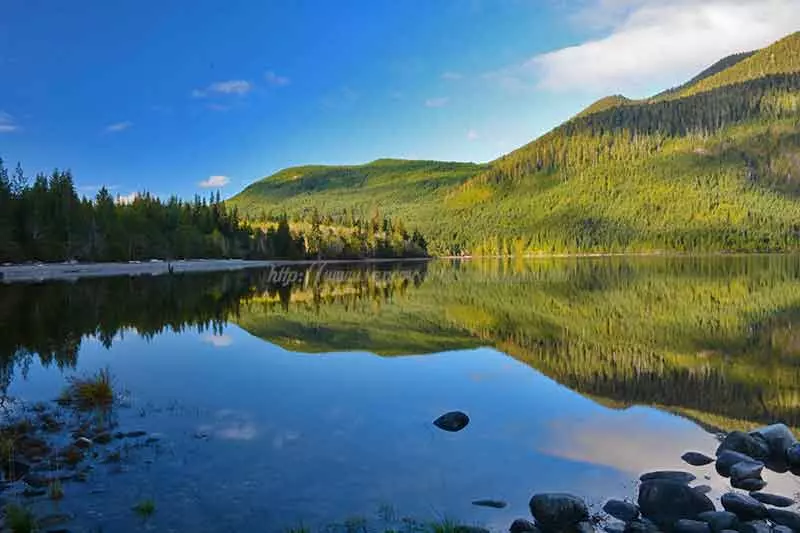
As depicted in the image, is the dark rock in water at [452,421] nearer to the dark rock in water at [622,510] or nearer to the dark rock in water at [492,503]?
the dark rock in water at [492,503]

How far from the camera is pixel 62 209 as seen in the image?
10025cm

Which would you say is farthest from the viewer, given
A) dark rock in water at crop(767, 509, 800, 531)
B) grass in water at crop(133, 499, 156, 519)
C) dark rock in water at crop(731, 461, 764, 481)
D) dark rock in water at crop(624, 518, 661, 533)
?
dark rock in water at crop(731, 461, 764, 481)

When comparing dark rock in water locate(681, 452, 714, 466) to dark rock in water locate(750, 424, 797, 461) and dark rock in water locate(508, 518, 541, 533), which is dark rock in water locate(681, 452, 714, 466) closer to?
dark rock in water locate(750, 424, 797, 461)

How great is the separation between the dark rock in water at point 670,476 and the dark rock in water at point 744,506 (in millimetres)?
1305

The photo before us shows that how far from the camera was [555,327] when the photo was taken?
34500mm

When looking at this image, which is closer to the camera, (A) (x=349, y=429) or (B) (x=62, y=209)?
(A) (x=349, y=429)

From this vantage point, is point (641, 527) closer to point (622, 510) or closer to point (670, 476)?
point (622, 510)

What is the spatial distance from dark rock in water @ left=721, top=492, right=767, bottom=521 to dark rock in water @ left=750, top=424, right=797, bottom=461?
3.32m

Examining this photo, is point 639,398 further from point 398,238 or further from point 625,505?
point 398,238

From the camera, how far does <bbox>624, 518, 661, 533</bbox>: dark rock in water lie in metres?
9.58

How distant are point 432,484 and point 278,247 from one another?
155 metres

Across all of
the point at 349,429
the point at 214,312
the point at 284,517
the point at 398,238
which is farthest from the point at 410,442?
the point at 398,238

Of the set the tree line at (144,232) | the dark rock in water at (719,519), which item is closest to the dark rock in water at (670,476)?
the dark rock in water at (719,519)

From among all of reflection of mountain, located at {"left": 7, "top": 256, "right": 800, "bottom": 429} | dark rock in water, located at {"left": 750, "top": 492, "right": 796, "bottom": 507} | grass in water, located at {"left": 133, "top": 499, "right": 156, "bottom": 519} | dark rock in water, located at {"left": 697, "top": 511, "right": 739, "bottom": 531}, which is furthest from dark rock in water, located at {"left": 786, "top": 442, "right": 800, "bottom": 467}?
grass in water, located at {"left": 133, "top": 499, "right": 156, "bottom": 519}
